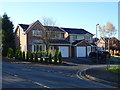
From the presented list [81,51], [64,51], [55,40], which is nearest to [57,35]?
[55,40]

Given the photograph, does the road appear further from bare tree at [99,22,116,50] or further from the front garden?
bare tree at [99,22,116,50]

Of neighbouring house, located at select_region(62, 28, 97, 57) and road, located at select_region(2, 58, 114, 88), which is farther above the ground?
neighbouring house, located at select_region(62, 28, 97, 57)

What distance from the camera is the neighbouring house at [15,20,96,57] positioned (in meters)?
34.8

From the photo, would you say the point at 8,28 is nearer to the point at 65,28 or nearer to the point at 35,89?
the point at 65,28

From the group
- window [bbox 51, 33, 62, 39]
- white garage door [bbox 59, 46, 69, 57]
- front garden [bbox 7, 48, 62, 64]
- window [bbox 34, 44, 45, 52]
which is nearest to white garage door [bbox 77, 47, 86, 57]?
white garage door [bbox 59, 46, 69, 57]

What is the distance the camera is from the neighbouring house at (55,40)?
114ft

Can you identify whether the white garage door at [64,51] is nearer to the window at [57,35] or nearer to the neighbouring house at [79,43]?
the neighbouring house at [79,43]

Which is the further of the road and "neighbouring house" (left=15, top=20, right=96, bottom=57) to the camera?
"neighbouring house" (left=15, top=20, right=96, bottom=57)

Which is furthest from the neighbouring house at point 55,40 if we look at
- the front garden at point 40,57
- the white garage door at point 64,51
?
the front garden at point 40,57

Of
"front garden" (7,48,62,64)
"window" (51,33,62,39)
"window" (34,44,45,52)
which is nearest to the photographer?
"front garden" (7,48,62,64)

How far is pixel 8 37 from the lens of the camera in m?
37.7

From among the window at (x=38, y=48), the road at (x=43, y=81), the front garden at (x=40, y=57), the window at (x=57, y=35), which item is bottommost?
the road at (x=43, y=81)

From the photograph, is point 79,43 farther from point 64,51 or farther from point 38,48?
point 38,48

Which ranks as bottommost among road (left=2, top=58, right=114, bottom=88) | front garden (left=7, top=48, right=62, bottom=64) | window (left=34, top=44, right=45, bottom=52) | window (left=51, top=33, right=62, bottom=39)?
road (left=2, top=58, right=114, bottom=88)
